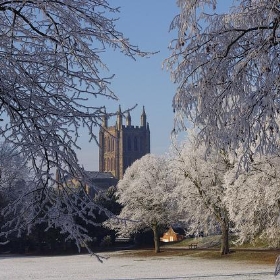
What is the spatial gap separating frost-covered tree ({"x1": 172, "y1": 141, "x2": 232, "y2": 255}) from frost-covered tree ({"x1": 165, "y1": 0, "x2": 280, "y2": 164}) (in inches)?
956

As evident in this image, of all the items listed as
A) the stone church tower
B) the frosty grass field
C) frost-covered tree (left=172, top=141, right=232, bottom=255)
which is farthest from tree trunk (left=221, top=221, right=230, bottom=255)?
the stone church tower

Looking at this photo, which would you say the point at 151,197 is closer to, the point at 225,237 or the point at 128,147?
the point at 225,237

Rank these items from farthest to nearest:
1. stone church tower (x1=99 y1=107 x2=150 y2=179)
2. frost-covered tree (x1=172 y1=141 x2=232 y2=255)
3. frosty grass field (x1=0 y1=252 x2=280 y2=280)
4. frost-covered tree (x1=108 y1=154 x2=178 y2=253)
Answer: stone church tower (x1=99 y1=107 x2=150 y2=179), frost-covered tree (x1=108 y1=154 x2=178 y2=253), frost-covered tree (x1=172 y1=141 x2=232 y2=255), frosty grass field (x1=0 y1=252 x2=280 y2=280)

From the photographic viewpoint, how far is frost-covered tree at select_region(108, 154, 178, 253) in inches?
1534

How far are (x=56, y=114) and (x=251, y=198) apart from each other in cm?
2283

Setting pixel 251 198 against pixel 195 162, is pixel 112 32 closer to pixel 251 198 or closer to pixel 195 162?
pixel 251 198

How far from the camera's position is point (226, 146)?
7.14m

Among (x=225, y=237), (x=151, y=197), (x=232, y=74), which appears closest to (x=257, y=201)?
(x=225, y=237)

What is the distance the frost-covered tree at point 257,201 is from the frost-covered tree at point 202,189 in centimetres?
379

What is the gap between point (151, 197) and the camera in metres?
39.7

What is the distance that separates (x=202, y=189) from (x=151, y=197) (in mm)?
7096

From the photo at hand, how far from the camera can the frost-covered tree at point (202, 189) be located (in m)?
32.6

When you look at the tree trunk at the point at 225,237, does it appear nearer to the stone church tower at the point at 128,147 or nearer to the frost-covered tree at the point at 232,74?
the frost-covered tree at the point at 232,74

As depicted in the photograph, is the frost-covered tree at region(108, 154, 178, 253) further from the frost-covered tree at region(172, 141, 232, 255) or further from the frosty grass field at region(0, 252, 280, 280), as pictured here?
the frosty grass field at region(0, 252, 280, 280)
